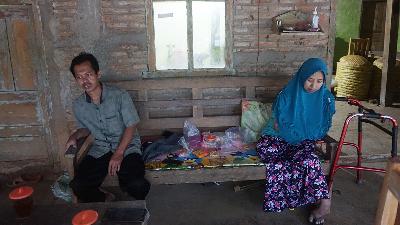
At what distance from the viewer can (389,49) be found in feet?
25.9

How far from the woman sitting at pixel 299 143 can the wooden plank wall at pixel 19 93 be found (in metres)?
2.97

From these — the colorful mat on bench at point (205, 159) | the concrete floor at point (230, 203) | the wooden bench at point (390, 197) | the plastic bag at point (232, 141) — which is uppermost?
the wooden bench at point (390, 197)

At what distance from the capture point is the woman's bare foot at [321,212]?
3549 mm

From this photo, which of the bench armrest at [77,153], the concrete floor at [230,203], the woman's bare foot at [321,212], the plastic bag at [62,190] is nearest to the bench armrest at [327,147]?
the woman's bare foot at [321,212]

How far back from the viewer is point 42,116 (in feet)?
15.4

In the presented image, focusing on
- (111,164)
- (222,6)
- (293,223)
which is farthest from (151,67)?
(293,223)

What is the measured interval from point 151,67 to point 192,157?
139cm

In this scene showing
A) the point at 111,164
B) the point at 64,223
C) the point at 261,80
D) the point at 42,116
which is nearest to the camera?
the point at 64,223

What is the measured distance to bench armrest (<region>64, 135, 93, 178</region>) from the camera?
3385 millimetres

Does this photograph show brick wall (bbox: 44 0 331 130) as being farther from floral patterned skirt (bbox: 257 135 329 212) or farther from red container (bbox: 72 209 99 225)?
red container (bbox: 72 209 99 225)

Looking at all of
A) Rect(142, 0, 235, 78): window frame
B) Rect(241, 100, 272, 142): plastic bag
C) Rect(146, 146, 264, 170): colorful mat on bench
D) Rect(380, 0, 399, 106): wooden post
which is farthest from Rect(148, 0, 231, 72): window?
Rect(380, 0, 399, 106): wooden post

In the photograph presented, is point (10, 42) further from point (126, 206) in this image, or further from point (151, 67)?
point (126, 206)

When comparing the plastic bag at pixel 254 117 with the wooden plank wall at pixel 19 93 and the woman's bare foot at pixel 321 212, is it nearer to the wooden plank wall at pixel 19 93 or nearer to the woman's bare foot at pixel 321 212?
the woman's bare foot at pixel 321 212

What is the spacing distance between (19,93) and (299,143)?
3.55 m
